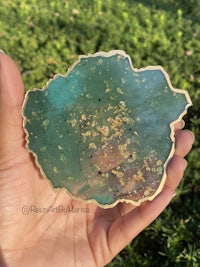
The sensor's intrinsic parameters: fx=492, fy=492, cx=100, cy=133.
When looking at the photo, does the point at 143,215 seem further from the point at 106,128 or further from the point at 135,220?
the point at 106,128

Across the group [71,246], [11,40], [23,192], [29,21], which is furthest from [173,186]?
[29,21]

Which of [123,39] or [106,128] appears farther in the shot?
[123,39]

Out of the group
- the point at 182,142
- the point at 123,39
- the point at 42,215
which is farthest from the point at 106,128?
the point at 123,39

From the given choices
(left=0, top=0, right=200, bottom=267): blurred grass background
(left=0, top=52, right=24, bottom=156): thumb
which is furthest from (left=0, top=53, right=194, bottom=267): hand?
(left=0, top=0, right=200, bottom=267): blurred grass background

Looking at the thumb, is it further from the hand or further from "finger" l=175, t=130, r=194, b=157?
"finger" l=175, t=130, r=194, b=157

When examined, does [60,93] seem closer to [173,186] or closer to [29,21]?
[173,186]

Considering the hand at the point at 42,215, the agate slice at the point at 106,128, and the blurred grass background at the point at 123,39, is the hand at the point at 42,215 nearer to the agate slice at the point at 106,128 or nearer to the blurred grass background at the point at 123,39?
the agate slice at the point at 106,128
